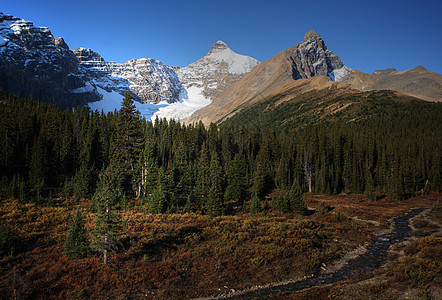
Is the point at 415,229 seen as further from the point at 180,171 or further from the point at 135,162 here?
the point at 135,162

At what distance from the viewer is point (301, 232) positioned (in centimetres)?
2944

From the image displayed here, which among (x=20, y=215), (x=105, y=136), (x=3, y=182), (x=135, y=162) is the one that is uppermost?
(x=105, y=136)

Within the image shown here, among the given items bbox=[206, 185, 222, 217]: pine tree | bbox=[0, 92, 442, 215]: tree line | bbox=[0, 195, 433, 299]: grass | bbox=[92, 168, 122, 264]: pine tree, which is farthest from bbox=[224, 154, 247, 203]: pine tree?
bbox=[92, 168, 122, 264]: pine tree

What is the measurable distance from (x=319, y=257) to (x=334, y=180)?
53066 millimetres

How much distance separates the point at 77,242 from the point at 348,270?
22.6 m

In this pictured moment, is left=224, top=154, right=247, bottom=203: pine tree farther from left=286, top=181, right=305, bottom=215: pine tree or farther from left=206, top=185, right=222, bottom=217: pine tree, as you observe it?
left=206, top=185, right=222, bottom=217: pine tree

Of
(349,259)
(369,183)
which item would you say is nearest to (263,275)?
(349,259)

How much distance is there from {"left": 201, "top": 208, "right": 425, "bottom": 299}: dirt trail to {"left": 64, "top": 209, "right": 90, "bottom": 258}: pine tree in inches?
480

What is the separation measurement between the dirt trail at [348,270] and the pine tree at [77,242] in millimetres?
12196

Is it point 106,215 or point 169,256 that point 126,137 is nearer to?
point 106,215

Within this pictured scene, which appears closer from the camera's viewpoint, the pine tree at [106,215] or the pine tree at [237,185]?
the pine tree at [106,215]

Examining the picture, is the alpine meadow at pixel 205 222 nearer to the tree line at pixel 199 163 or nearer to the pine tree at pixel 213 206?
the pine tree at pixel 213 206

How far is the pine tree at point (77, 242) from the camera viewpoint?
69.1ft

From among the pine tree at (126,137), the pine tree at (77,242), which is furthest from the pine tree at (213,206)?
the pine tree at (77,242)
